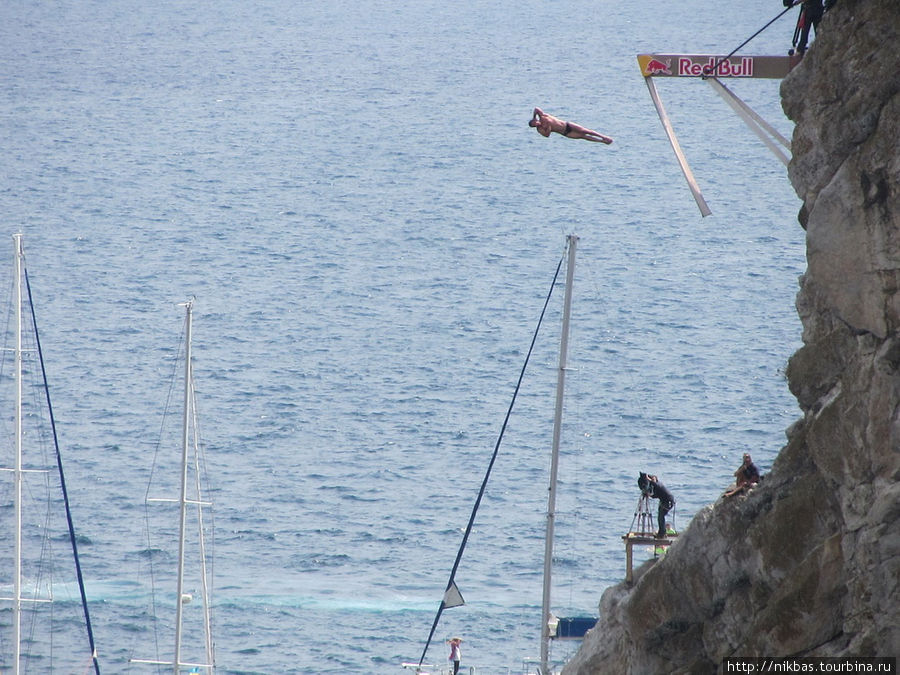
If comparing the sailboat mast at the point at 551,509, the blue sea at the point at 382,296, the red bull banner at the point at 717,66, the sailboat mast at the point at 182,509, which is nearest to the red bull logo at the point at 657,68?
the red bull banner at the point at 717,66

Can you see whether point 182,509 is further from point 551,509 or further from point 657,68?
point 657,68

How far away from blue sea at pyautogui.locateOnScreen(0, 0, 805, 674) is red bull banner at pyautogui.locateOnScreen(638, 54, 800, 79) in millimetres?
30313

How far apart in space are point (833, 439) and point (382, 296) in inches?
3176

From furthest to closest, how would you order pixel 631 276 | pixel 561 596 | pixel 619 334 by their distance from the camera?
pixel 631 276, pixel 619 334, pixel 561 596

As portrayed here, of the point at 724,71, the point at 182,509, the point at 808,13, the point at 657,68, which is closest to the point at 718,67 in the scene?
the point at 724,71

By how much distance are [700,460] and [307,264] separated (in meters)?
46.1

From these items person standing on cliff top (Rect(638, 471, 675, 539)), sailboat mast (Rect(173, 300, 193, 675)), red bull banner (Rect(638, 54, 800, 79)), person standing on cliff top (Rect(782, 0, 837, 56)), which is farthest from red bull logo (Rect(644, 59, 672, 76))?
sailboat mast (Rect(173, 300, 193, 675))

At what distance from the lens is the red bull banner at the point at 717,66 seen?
2503cm

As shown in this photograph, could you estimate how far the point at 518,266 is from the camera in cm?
10719

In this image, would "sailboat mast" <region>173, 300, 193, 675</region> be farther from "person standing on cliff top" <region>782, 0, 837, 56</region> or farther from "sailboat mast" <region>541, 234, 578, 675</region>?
"person standing on cliff top" <region>782, 0, 837, 56</region>

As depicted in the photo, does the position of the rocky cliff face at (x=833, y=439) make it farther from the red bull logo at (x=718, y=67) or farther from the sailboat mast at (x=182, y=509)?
the sailboat mast at (x=182, y=509)

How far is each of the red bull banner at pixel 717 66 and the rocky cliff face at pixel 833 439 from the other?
2421 millimetres

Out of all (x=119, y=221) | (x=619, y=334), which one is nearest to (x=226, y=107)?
(x=119, y=221)

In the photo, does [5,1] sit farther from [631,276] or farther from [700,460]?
[700,460]
